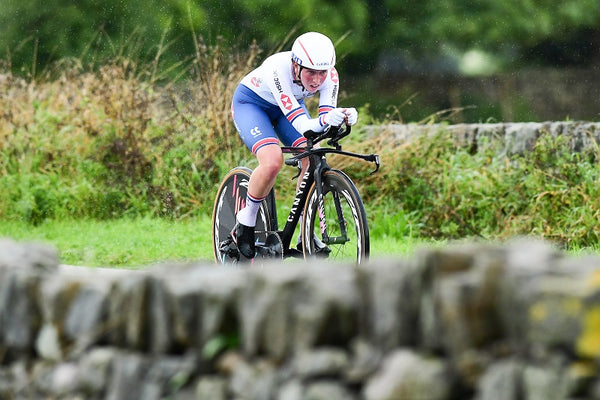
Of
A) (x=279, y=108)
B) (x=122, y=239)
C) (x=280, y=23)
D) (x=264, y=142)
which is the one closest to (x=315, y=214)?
(x=264, y=142)

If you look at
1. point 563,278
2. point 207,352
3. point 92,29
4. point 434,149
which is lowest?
point 207,352

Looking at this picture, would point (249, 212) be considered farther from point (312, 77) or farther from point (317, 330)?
point (317, 330)

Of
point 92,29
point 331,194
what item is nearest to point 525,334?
point 331,194

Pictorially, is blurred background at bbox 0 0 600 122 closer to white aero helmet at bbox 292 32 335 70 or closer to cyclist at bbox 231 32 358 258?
cyclist at bbox 231 32 358 258

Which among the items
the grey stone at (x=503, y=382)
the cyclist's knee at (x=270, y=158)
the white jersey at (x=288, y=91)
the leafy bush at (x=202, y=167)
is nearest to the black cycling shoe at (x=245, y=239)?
the cyclist's knee at (x=270, y=158)

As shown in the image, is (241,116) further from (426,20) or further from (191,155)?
(426,20)

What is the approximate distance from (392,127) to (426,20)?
15.7m

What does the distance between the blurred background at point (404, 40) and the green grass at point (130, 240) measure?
13.7 metres

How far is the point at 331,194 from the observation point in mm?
6777

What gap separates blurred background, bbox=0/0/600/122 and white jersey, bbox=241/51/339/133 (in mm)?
17354

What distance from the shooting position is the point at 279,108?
7293mm

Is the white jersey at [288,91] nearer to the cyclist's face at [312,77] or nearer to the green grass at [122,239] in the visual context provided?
the cyclist's face at [312,77]

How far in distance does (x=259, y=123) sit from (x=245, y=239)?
793 mm

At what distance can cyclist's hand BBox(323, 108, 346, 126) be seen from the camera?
631 cm
